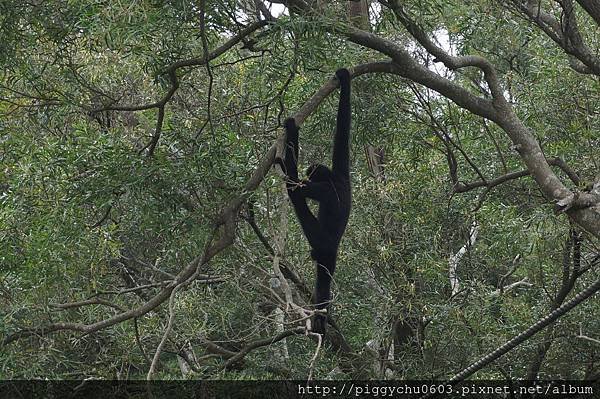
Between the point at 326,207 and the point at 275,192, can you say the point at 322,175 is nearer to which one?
the point at 326,207

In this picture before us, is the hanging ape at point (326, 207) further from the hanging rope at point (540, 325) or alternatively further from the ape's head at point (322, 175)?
the hanging rope at point (540, 325)

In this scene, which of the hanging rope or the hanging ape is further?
the hanging ape

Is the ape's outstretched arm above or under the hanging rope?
above

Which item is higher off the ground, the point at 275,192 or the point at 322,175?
the point at 322,175

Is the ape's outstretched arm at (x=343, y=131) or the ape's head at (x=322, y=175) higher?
the ape's outstretched arm at (x=343, y=131)

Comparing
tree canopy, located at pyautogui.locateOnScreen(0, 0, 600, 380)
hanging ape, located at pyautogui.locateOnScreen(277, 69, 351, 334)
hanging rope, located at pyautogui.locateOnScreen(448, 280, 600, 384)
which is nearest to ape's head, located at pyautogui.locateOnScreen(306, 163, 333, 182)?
hanging ape, located at pyautogui.locateOnScreen(277, 69, 351, 334)

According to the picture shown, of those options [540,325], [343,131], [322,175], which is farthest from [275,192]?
[540,325]

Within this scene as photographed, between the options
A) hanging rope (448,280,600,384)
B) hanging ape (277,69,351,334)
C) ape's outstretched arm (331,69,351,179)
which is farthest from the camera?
hanging ape (277,69,351,334)

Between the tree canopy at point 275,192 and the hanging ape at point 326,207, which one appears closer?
the tree canopy at point 275,192

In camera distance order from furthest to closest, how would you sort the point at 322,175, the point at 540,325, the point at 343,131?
the point at 322,175 < the point at 343,131 < the point at 540,325

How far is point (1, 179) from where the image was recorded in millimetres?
6660

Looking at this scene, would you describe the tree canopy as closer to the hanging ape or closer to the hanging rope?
the hanging ape

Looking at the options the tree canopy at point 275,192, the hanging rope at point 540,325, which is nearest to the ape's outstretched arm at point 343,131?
the tree canopy at point 275,192

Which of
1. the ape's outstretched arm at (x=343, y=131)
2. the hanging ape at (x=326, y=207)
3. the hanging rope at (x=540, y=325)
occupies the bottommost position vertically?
the hanging rope at (x=540, y=325)
